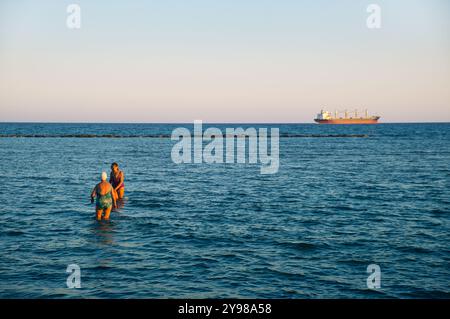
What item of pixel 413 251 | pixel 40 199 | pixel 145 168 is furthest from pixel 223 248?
pixel 145 168

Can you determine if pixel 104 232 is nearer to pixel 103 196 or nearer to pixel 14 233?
pixel 103 196

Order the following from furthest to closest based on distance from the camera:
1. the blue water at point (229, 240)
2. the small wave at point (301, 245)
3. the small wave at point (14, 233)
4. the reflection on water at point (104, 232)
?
the small wave at point (14, 233) < the reflection on water at point (104, 232) < the small wave at point (301, 245) < the blue water at point (229, 240)

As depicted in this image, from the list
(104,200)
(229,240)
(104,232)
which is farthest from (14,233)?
(229,240)

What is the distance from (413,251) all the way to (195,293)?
8.48 metres

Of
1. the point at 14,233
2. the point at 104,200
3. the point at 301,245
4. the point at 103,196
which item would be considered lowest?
the point at 301,245

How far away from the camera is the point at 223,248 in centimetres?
1502

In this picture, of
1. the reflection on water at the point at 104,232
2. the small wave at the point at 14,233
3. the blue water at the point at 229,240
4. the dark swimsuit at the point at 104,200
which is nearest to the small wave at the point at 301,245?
the blue water at the point at 229,240

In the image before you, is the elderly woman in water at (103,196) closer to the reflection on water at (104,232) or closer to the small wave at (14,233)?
the reflection on water at (104,232)

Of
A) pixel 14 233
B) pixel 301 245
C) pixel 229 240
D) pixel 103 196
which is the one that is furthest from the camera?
pixel 103 196

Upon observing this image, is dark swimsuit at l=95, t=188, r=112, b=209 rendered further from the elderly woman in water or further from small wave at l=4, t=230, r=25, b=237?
small wave at l=4, t=230, r=25, b=237

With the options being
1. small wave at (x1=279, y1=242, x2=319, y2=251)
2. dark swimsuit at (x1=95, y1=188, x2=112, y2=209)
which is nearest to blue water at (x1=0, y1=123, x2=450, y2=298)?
small wave at (x1=279, y1=242, x2=319, y2=251)

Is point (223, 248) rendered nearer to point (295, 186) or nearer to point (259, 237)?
point (259, 237)

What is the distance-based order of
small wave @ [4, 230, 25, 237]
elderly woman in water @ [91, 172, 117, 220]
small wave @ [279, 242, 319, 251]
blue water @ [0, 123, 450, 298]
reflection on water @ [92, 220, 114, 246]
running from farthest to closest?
elderly woman in water @ [91, 172, 117, 220]
small wave @ [4, 230, 25, 237]
reflection on water @ [92, 220, 114, 246]
small wave @ [279, 242, 319, 251]
blue water @ [0, 123, 450, 298]
